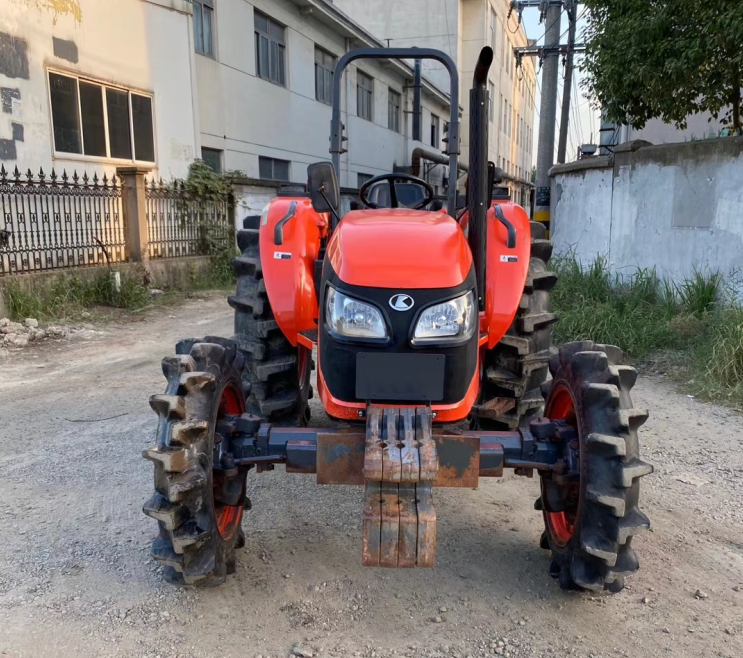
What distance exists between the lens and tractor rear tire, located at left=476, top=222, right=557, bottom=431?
3570 millimetres

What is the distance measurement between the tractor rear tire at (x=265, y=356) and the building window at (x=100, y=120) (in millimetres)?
8187

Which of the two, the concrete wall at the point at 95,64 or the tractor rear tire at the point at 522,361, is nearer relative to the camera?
the tractor rear tire at the point at 522,361

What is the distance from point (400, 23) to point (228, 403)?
30.0 metres

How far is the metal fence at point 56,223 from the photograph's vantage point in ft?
27.8

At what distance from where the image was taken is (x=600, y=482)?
2416mm

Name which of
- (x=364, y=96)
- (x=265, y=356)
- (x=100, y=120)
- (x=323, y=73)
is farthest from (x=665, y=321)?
(x=364, y=96)

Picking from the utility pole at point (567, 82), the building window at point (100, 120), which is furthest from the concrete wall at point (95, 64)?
the utility pole at point (567, 82)

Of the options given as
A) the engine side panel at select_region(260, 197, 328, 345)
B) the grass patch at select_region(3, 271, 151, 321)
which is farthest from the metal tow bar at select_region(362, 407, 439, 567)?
the grass patch at select_region(3, 271, 151, 321)

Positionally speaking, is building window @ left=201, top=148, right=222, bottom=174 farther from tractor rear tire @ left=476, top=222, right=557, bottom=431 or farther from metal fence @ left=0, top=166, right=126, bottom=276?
tractor rear tire @ left=476, top=222, right=557, bottom=431

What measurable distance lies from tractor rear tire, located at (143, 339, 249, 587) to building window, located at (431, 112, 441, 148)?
28.7m

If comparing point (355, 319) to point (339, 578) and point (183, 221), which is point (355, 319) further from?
point (183, 221)

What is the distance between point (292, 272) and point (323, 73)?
715 inches

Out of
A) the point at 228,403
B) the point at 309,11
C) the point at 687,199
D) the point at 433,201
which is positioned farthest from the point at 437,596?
the point at 309,11

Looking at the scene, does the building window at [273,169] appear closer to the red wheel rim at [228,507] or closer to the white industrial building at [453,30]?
the white industrial building at [453,30]
